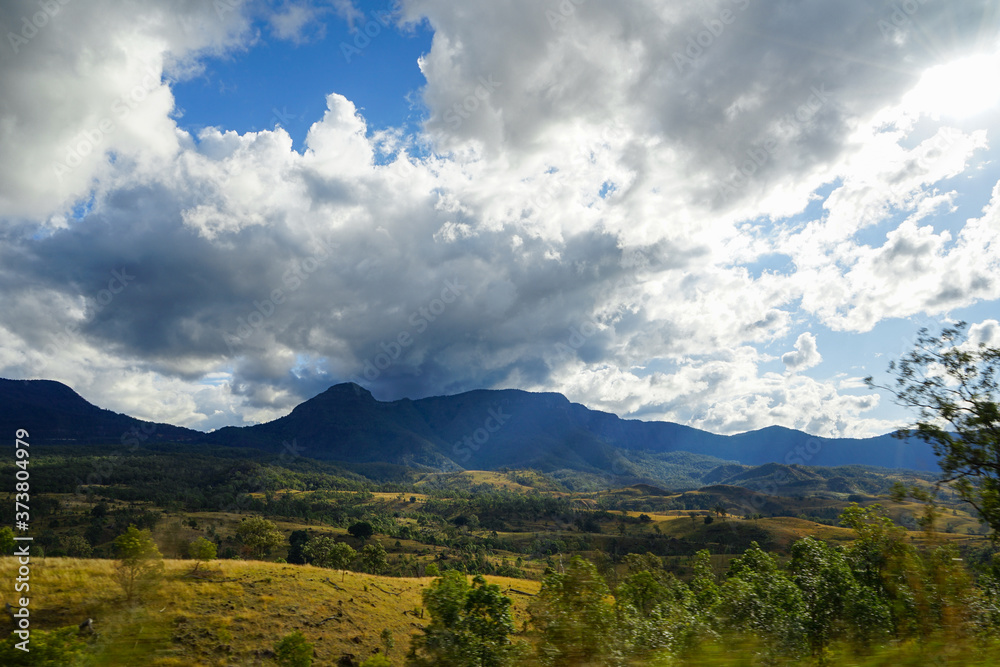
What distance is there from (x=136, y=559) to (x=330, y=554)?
70.4 meters

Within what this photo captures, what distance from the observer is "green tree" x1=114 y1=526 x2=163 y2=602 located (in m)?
29.8

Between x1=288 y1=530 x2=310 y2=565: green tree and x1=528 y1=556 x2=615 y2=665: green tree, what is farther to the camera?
x1=288 y1=530 x2=310 y2=565: green tree

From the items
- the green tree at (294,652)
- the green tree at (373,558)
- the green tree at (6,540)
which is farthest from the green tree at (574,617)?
the green tree at (373,558)

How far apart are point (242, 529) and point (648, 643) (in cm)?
10547

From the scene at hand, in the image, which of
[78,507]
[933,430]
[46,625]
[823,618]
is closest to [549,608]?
[823,618]

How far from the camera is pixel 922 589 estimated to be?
1634cm

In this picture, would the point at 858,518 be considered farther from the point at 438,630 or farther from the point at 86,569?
the point at 86,569

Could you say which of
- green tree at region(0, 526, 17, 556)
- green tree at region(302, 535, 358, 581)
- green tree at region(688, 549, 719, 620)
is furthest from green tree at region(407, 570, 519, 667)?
green tree at region(302, 535, 358, 581)

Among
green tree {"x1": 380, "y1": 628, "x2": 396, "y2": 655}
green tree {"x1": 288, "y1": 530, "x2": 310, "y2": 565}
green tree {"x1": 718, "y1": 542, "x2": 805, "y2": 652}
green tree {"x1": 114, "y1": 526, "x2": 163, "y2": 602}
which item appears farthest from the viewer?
green tree {"x1": 288, "y1": 530, "x2": 310, "y2": 565}

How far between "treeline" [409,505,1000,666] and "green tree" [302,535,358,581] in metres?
71.2

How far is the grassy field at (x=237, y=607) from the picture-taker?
30.7 meters

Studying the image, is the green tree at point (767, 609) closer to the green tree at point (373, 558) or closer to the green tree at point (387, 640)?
the green tree at point (387, 640)

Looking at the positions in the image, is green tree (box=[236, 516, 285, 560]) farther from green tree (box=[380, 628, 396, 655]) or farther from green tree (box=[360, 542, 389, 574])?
green tree (box=[380, 628, 396, 655])

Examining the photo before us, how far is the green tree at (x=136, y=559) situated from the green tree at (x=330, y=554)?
46913 millimetres
